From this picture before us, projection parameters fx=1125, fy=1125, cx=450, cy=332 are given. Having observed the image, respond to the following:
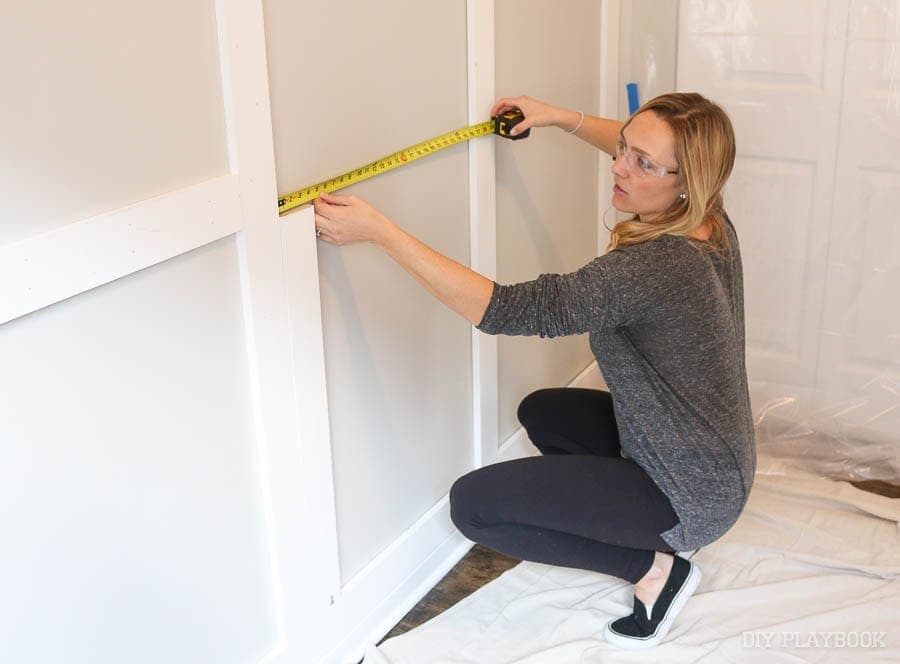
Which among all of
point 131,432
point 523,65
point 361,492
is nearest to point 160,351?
point 131,432

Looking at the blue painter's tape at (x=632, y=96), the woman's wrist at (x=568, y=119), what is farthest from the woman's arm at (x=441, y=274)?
the blue painter's tape at (x=632, y=96)

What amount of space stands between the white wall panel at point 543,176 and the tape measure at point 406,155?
0.33 ft

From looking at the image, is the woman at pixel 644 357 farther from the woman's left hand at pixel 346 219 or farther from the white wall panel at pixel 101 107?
the white wall panel at pixel 101 107

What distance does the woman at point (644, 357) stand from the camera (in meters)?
2.03

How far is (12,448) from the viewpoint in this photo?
4.85 feet

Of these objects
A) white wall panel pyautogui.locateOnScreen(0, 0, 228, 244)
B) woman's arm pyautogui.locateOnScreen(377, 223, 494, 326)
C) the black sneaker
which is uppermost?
white wall panel pyautogui.locateOnScreen(0, 0, 228, 244)

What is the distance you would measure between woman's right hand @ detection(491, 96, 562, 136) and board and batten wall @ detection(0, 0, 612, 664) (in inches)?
1.9

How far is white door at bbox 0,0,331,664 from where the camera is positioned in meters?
1.46

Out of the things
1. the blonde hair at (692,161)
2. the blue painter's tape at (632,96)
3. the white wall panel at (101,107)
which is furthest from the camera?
the blue painter's tape at (632,96)

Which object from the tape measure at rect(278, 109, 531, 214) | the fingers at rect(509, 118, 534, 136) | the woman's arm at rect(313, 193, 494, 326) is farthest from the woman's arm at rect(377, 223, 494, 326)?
the fingers at rect(509, 118, 534, 136)

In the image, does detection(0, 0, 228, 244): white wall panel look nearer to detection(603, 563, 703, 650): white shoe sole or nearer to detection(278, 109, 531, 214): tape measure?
detection(278, 109, 531, 214): tape measure

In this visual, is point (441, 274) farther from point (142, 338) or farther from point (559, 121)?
point (559, 121)

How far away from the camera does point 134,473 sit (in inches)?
66.2

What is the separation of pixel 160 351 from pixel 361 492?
2.41 ft
